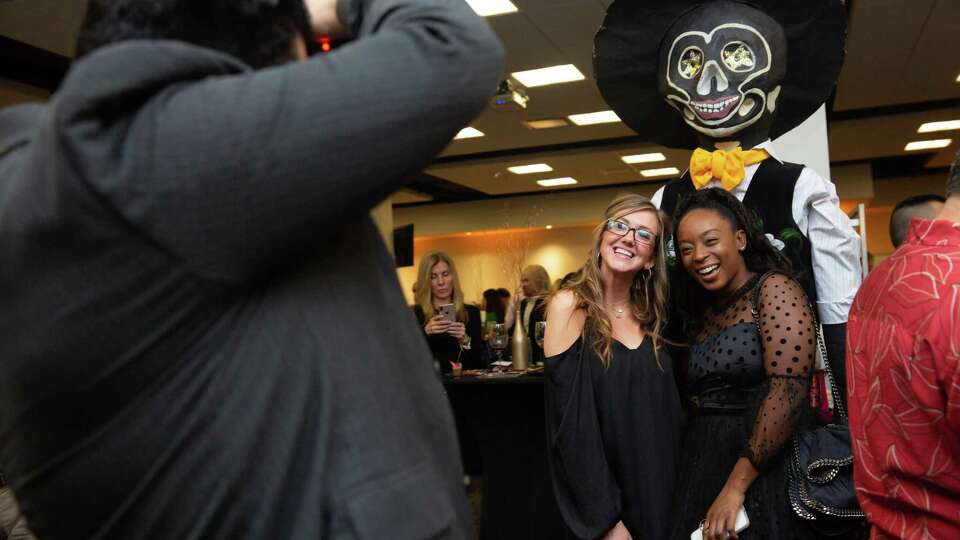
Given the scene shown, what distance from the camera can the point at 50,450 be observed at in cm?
69

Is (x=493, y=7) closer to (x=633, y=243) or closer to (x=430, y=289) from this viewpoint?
(x=430, y=289)

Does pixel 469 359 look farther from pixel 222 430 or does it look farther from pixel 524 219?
pixel 524 219

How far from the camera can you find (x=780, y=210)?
250cm

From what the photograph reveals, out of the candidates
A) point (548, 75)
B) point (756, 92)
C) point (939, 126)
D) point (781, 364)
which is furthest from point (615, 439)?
point (939, 126)

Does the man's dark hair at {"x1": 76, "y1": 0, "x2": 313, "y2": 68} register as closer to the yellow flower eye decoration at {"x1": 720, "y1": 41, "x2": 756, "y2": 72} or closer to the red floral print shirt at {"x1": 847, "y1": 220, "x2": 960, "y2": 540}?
the red floral print shirt at {"x1": 847, "y1": 220, "x2": 960, "y2": 540}

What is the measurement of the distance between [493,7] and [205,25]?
5.22m

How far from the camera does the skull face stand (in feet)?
8.32

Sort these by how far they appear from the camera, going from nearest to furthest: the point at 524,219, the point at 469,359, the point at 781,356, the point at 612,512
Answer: the point at 781,356 < the point at 612,512 < the point at 469,359 < the point at 524,219

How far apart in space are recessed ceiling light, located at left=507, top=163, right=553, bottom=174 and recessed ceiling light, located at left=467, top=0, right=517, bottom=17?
19.3 feet

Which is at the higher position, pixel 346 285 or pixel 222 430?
pixel 346 285

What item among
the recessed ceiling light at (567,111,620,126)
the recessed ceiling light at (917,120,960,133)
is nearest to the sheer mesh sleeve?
the recessed ceiling light at (567,111,620,126)

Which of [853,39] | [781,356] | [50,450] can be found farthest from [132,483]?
[853,39]

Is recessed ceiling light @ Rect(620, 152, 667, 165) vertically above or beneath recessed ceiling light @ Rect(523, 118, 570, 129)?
beneath

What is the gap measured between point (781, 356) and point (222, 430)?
1.78 metres
